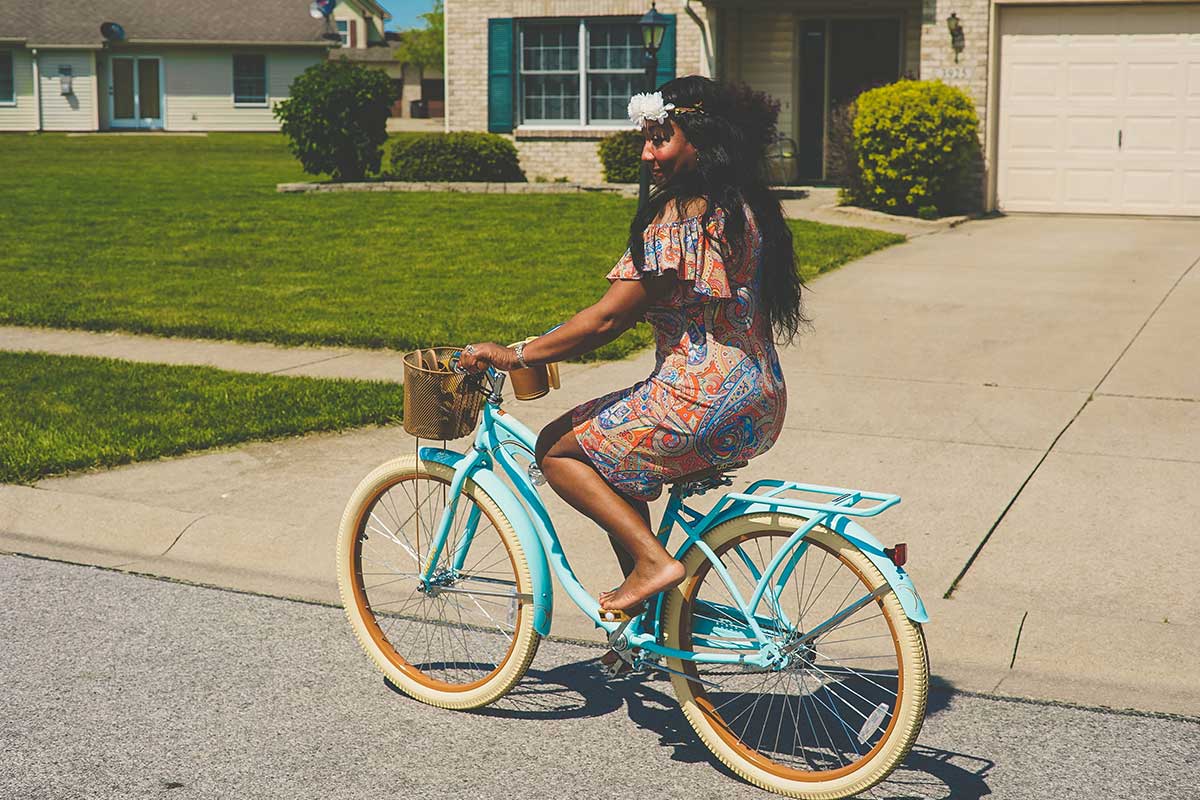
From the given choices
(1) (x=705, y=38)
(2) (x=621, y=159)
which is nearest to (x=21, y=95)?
(2) (x=621, y=159)

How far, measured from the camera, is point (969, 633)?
5016 millimetres

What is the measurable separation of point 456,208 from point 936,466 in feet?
41.3

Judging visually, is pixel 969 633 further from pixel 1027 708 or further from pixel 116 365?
pixel 116 365

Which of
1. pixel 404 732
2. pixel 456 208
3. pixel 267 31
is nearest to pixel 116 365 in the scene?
pixel 404 732

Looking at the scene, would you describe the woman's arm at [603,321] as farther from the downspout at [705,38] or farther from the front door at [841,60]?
the front door at [841,60]

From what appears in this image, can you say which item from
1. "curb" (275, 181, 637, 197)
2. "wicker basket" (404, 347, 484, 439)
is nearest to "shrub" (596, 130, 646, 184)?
"curb" (275, 181, 637, 197)

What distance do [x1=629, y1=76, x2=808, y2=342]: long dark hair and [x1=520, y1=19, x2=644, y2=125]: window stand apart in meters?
19.1

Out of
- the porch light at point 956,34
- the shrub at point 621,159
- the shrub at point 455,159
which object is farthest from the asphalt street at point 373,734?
the shrub at point 621,159

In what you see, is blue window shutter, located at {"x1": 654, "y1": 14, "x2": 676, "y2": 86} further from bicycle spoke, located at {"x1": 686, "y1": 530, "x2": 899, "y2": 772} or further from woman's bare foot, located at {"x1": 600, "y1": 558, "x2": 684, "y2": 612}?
woman's bare foot, located at {"x1": 600, "y1": 558, "x2": 684, "y2": 612}

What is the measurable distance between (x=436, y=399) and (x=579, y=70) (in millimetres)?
19389

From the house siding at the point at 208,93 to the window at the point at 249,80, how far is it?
18 cm

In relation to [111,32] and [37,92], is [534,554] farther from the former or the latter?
[37,92]

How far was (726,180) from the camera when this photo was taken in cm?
387

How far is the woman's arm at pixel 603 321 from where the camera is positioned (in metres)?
3.83
